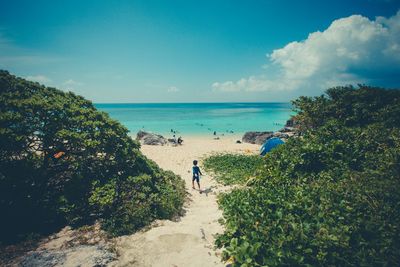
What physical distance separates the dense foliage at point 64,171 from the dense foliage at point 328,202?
344 cm

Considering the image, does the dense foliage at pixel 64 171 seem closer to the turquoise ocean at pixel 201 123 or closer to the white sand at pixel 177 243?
the white sand at pixel 177 243

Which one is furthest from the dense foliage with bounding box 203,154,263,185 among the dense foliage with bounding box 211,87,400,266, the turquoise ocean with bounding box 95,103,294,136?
the turquoise ocean with bounding box 95,103,294,136

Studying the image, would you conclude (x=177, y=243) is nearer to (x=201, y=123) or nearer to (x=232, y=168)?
(x=232, y=168)

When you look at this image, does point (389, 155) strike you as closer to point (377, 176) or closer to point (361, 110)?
point (377, 176)

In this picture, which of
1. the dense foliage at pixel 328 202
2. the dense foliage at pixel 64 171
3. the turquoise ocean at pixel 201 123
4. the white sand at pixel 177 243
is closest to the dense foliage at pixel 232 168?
the dense foliage at pixel 328 202

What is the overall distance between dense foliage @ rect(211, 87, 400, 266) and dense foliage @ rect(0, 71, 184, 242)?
3.44m

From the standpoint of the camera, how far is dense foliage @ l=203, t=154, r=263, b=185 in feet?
48.2

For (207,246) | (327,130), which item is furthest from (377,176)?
(207,246)

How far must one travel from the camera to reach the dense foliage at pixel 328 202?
5535 millimetres

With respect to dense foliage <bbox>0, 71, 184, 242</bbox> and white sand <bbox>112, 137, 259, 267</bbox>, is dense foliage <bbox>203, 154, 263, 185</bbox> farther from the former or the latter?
dense foliage <bbox>0, 71, 184, 242</bbox>

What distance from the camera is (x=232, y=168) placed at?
1778 cm

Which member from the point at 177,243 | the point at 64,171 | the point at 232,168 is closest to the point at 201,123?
the point at 232,168

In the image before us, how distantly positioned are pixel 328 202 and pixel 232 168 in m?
10.9

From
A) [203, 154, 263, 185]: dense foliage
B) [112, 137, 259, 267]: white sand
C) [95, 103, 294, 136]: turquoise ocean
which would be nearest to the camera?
[112, 137, 259, 267]: white sand
